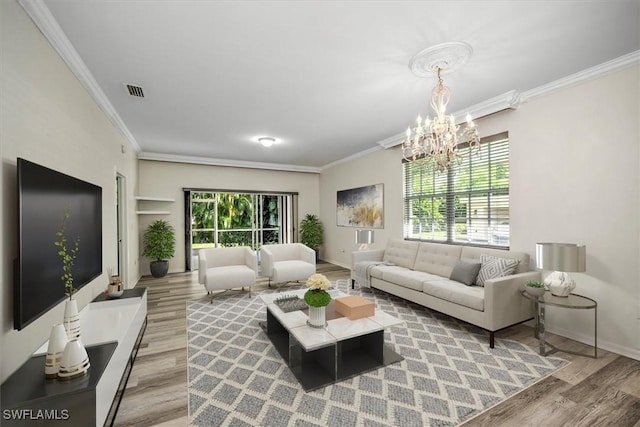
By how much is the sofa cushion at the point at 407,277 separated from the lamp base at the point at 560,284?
1161 millimetres

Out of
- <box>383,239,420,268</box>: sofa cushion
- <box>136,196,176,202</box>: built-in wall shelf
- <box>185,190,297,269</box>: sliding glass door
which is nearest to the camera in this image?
<box>383,239,420,268</box>: sofa cushion

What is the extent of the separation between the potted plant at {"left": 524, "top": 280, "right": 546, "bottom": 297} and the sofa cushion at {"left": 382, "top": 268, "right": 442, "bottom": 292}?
1006 mm

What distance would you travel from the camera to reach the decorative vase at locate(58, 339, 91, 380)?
4.74 feet

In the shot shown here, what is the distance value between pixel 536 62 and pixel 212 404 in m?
3.89

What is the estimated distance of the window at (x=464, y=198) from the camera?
3.51 meters

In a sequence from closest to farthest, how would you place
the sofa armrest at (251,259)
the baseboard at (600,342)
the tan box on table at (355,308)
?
1. the baseboard at (600,342)
2. the tan box on table at (355,308)
3. the sofa armrest at (251,259)

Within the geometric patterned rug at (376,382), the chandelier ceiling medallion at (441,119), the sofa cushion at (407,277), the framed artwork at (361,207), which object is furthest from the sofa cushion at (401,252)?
the chandelier ceiling medallion at (441,119)

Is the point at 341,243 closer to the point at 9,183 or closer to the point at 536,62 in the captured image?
the point at 536,62

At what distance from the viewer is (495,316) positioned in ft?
8.65

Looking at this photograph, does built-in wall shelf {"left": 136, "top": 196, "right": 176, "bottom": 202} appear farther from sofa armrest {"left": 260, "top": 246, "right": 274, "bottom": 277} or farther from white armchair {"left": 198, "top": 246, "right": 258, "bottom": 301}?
sofa armrest {"left": 260, "top": 246, "right": 274, "bottom": 277}

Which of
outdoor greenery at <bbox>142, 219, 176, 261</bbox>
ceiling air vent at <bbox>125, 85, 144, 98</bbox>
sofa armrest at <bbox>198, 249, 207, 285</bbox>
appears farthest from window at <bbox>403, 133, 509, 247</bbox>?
outdoor greenery at <bbox>142, 219, 176, 261</bbox>

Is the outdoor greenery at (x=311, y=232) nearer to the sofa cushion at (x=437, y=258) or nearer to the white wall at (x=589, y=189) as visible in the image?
the sofa cushion at (x=437, y=258)

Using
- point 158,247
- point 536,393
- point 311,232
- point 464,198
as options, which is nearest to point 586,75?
point 464,198

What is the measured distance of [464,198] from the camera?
3957 mm
